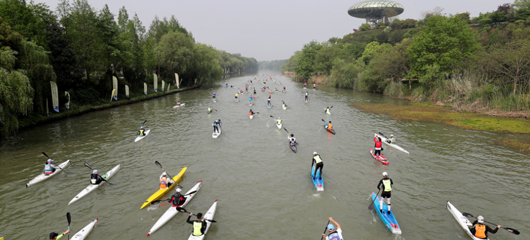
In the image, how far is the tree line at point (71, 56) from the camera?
2180cm

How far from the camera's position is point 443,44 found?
45.3 m

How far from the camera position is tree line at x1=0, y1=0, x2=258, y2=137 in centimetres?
2180

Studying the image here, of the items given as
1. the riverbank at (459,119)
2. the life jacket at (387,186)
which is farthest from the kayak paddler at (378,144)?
the riverbank at (459,119)

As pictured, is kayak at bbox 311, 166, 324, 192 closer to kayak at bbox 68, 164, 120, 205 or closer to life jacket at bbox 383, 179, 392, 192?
life jacket at bbox 383, 179, 392, 192

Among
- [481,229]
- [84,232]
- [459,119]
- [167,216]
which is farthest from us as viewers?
[459,119]

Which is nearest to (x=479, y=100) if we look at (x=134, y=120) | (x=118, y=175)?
(x=118, y=175)

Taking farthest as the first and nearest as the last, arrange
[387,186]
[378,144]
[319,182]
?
[378,144], [319,182], [387,186]

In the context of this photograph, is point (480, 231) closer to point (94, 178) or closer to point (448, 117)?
point (94, 178)

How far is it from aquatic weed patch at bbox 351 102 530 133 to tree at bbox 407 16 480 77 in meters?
A: 9.21

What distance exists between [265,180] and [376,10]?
182 m

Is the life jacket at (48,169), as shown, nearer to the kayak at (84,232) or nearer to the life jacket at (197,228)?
the kayak at (84,232)

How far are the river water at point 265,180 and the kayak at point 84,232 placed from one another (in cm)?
32

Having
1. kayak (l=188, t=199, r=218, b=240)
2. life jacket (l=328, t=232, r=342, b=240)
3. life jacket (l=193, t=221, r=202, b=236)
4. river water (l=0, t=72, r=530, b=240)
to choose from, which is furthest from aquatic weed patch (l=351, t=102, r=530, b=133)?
life jacket (l=193, t=221, r=202, b=236)

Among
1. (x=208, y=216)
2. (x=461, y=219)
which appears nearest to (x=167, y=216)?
(x=208, y=216)
